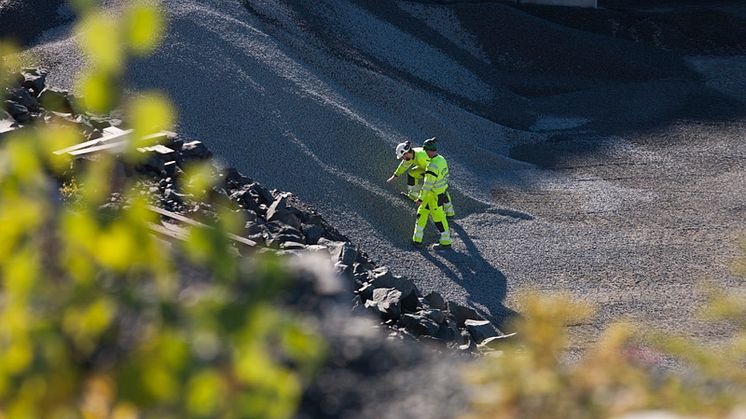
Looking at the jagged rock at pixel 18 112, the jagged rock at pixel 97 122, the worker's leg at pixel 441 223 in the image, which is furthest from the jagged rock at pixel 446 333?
the jagged rock at pixel 18 112

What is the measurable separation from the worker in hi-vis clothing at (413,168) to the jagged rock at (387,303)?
11.1ft

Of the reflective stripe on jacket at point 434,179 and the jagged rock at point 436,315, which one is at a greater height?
the reflective stripe on jacket at point 434,179

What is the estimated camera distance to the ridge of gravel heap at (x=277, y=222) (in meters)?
10.6

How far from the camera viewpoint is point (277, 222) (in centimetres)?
1214

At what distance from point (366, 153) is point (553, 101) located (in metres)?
6.72

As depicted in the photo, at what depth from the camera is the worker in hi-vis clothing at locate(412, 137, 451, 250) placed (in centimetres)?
1342

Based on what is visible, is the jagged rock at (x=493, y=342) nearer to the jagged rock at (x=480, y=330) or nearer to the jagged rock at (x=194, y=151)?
the jagged rock at (x=480, y=330)

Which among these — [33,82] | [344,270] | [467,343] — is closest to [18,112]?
[33,82]

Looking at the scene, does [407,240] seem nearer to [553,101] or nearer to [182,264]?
[553,101]

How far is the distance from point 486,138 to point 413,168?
4.01 meters

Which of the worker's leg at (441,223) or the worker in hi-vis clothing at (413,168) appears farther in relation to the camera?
the worker in hi-vis clothing at (413,168)

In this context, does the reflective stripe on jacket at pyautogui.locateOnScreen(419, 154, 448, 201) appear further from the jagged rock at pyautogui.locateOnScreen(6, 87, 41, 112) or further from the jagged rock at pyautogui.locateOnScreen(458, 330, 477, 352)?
the jagged rock at pyautogui.locateOnScreen(6, 87, 41, 112)

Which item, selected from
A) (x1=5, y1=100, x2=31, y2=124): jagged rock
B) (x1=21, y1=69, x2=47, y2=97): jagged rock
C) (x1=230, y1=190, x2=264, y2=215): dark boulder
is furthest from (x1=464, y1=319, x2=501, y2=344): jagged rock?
(x1=21, y1=69, x2=47, y2=97): jagged rock

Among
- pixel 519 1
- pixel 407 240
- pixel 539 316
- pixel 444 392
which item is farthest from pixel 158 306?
pixel 519 1
